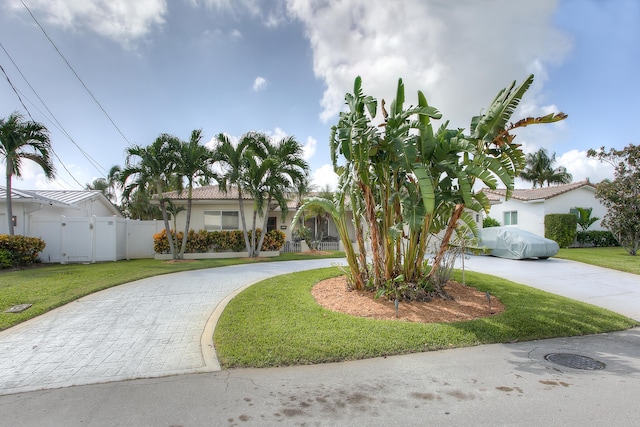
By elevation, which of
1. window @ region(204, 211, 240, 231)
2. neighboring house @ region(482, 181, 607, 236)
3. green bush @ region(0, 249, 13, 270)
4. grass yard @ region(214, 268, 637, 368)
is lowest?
grass yard @ region(214, 268, 637, 368)

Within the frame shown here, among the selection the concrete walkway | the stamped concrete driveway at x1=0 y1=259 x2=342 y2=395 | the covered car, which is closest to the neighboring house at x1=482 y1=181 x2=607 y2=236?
the covered car

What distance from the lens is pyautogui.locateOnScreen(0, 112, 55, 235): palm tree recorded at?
1349 cm

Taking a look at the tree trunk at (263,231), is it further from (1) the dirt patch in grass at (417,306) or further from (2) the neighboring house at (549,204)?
(2) the neighboring house at (549,204)

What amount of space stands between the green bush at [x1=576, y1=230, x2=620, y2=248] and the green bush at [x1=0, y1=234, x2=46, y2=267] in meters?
31.0

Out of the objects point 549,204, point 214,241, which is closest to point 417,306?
point 214,241

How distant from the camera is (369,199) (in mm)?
7641

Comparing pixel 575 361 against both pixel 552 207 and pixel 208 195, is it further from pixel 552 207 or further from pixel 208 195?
pixel 552 207

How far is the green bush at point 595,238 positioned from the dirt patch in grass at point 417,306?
20431mm

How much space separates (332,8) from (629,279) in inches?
512

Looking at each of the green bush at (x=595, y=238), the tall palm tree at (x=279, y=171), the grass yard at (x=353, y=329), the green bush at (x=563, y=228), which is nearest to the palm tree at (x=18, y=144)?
the tall palm tree at (x=279, y=171)

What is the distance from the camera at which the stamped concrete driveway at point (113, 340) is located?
4266 mm

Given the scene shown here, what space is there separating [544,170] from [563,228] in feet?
75.9

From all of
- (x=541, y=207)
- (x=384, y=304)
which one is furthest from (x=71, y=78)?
(x=541, y=207)

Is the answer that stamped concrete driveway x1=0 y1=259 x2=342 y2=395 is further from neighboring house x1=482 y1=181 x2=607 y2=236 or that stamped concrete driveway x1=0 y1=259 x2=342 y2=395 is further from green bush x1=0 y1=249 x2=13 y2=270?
neighboring house x1=482 y1=181 x2=607 y2=236
